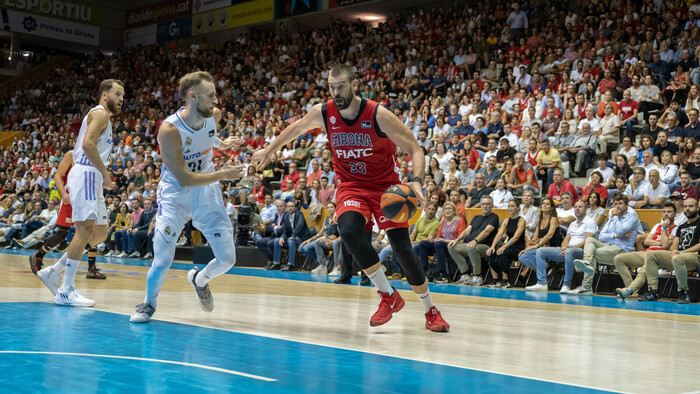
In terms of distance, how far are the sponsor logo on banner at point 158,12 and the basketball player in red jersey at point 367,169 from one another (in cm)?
2802

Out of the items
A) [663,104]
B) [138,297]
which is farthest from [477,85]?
[138,297]

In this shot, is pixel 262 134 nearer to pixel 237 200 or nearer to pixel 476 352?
pixel 237 200

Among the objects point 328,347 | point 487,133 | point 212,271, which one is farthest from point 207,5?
point 328,347

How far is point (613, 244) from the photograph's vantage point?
398 inches

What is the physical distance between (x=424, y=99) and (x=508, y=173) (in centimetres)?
528

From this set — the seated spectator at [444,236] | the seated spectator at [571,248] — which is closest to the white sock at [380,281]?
the seated spectator at [571,248]

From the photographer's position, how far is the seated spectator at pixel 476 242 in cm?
1114

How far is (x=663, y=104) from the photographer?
12.8m

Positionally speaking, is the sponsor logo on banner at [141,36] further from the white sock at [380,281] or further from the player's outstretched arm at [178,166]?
the white sock at [380,281]

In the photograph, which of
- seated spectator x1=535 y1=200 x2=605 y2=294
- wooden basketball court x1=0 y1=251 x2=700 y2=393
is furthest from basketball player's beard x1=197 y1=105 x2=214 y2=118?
seated spectator x1=535 y1=200 x2=605 y2=294

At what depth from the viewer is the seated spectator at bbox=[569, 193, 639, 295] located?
995cm

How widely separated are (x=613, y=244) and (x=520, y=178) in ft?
8.78

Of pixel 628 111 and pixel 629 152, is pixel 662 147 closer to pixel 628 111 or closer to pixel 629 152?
pixel 629 152

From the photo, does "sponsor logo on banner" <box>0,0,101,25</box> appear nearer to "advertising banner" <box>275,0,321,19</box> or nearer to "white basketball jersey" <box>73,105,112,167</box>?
"advertising banner" <box>275,0,321,19</box>
